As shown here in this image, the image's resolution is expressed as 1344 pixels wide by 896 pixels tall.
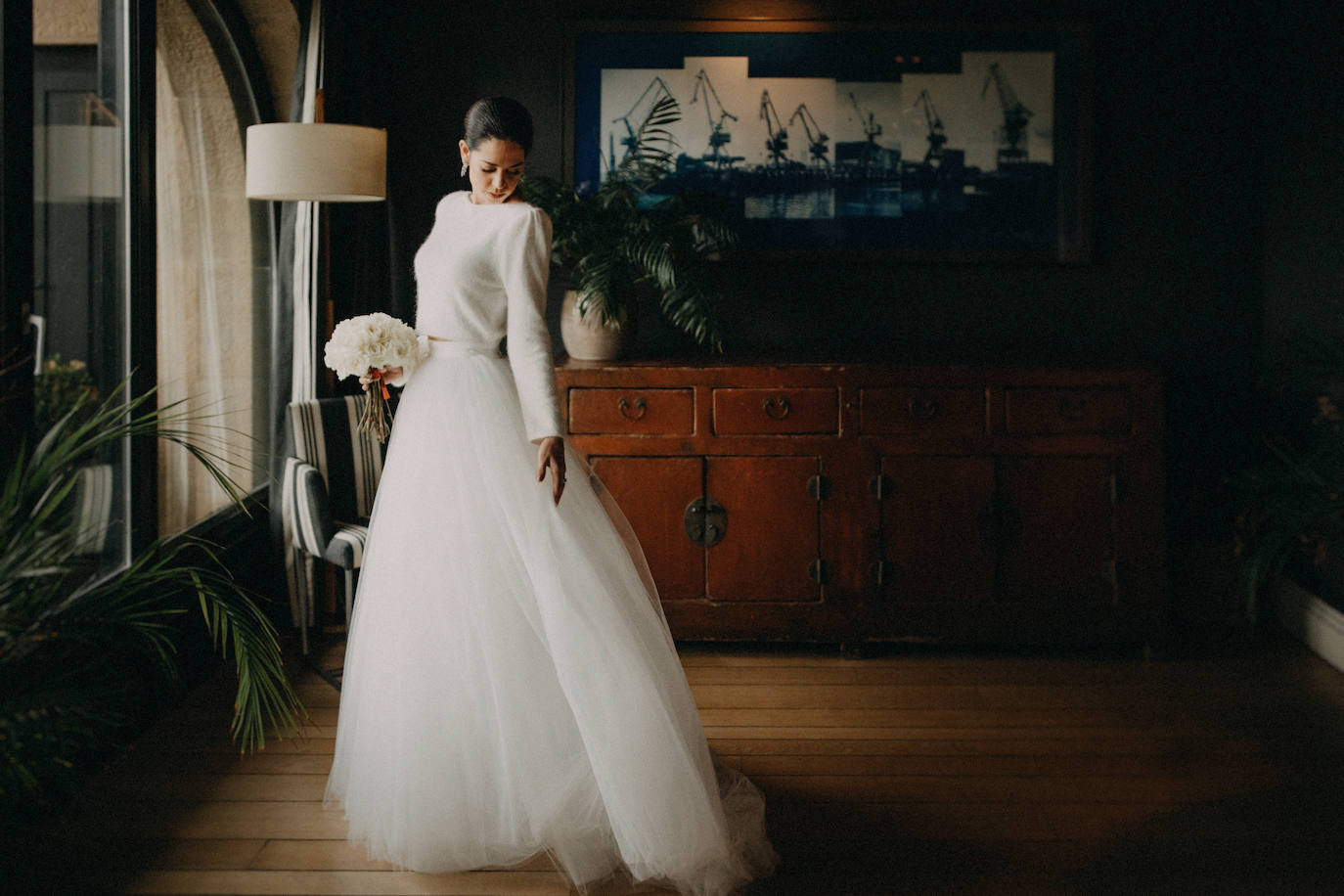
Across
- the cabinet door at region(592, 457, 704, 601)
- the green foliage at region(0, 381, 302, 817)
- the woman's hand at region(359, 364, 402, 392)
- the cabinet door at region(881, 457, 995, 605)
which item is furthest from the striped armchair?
the cabinet door at region(881, 457, 995, 605)

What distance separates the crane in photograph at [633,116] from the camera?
4.33 metres

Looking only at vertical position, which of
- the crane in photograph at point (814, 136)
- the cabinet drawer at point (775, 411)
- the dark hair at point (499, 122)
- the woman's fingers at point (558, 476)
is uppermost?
the crane in photograph at point (814, 136)

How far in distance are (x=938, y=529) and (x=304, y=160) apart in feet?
7.75

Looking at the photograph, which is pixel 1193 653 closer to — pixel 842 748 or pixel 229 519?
pixel 842 748

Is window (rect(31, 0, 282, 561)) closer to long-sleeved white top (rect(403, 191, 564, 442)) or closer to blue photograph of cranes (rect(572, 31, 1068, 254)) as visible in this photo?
long-sleeved white top (rect(403, 191, 564, 442))

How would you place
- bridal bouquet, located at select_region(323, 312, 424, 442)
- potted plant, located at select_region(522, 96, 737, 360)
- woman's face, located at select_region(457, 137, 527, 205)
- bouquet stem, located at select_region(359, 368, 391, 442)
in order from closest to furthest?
1. woman's face, located at select_region(457, 137, 527, 205)
2. bridal bouquet, located at select_region(323, 312, 424, 442)
3. bouquet stem, located at select_region(359, 368, 391, 442)
4. potted plant, located at select_region(522, 96, 737, 360)

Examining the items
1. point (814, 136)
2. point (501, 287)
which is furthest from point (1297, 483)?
point (501, 287)

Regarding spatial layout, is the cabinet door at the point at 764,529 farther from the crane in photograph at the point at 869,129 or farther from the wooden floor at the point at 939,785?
the crane in photograph at the point at 869,129

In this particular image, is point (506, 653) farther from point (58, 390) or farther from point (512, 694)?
point (58, 390)

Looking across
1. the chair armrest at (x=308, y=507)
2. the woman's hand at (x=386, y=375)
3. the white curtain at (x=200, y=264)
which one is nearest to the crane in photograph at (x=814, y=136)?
the white curtain at (x=200, y=264)

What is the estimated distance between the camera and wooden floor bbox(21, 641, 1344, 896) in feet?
8.05

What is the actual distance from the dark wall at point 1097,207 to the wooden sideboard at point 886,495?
46 cm

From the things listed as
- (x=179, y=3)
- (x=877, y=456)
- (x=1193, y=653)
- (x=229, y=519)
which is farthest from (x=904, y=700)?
(x=179, y=3)

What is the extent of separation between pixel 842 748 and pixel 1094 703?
2.98ft
